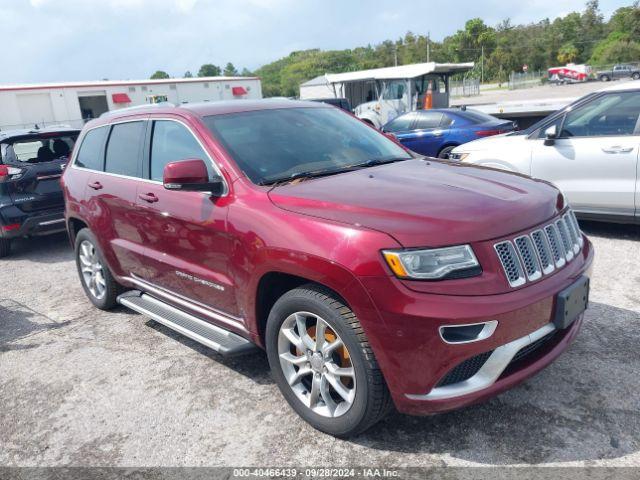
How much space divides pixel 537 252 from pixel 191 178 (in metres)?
1.99

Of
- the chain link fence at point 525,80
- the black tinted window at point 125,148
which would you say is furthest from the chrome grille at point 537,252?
the chain link fence at point 525,80

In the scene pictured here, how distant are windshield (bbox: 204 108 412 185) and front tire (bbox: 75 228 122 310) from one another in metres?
1.99

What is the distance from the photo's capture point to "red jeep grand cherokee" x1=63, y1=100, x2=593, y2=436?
2.57m

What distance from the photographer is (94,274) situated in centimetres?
525

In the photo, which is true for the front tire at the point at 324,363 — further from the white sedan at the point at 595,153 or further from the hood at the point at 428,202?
the white sedan at the point at 595,153

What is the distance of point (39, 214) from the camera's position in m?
7.43

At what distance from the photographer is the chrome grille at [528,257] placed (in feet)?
8.95

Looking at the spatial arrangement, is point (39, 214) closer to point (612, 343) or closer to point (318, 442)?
point (318, 442)

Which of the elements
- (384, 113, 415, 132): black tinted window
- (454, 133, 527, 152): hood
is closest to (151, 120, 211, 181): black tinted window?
(454, 133, 527, 152): hood

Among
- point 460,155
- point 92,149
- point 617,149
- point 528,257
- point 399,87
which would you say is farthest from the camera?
point 399,87

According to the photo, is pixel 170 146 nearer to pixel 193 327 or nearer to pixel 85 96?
pixel 193 327

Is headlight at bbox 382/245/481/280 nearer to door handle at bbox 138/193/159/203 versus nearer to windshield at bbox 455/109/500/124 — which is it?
door handle at bbox 138/193/159/203

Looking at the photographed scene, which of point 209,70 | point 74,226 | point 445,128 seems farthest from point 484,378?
point 209,70

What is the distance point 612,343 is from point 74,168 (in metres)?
4.84
